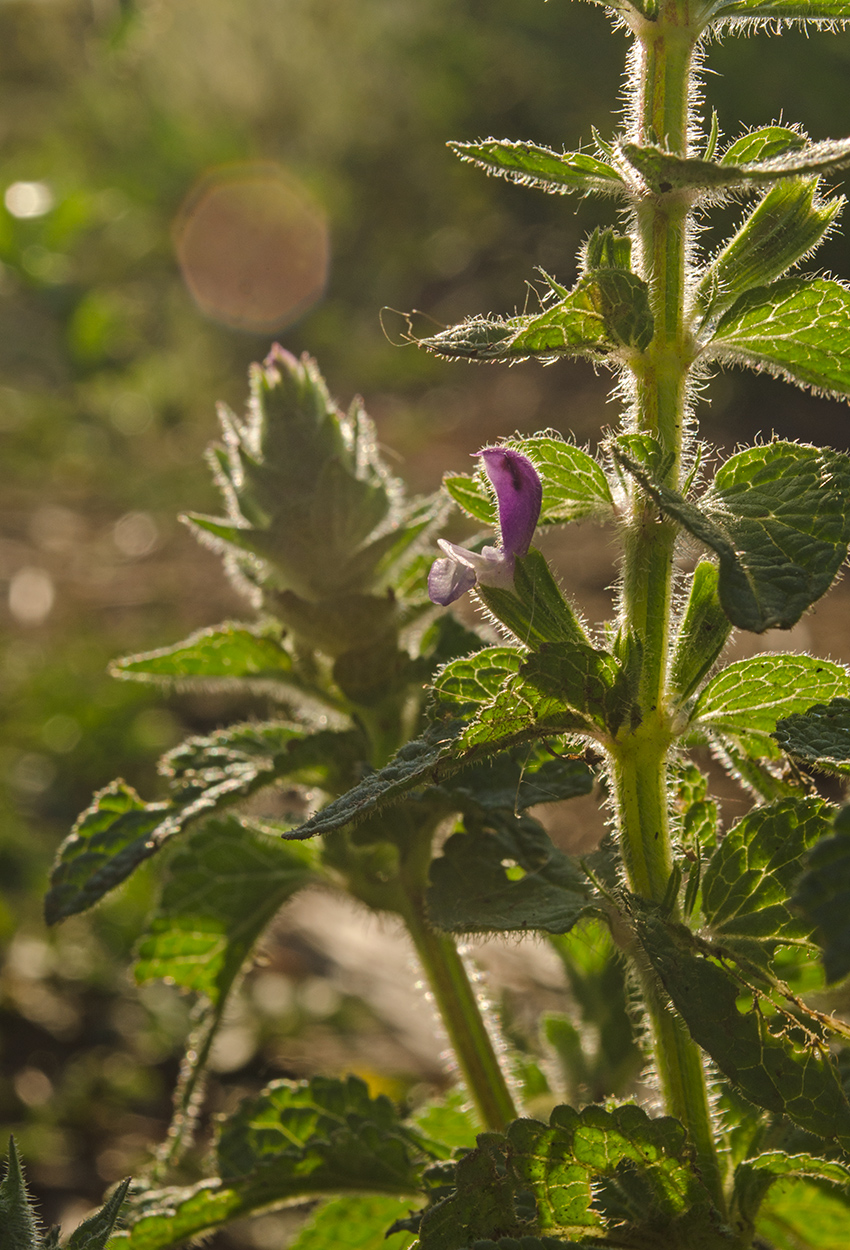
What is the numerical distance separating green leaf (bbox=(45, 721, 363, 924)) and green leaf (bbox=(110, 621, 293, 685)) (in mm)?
77

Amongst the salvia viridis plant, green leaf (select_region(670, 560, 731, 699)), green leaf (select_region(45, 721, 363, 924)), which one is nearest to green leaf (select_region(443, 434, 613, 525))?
the salvia viridis plant

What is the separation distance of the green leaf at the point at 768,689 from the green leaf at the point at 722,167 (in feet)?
1.37

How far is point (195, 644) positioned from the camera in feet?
4.66

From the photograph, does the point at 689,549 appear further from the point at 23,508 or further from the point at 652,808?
the point at 23,508

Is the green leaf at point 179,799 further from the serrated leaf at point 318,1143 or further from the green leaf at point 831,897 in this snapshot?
the green leaf at point 831,897

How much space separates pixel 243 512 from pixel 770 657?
0.67 metres

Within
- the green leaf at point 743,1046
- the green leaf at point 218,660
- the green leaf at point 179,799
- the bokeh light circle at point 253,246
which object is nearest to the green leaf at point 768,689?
the green leaf at point 743,1046

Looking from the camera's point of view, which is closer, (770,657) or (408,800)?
(770,657)

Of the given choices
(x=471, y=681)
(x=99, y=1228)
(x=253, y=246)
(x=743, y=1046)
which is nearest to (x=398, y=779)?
(x=471, y=681)

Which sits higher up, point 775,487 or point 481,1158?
point 775,487

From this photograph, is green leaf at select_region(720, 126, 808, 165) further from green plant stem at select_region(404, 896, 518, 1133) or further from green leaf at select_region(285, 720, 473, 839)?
green plant stem at select_region(404, 896, 518, 1133)

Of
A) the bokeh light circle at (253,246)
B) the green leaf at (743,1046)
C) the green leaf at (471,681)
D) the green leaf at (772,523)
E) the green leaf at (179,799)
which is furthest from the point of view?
the bokeh light circle at (253,246)

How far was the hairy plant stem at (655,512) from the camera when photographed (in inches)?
41.2

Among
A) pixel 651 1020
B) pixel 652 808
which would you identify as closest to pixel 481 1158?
pixel 651 1020
